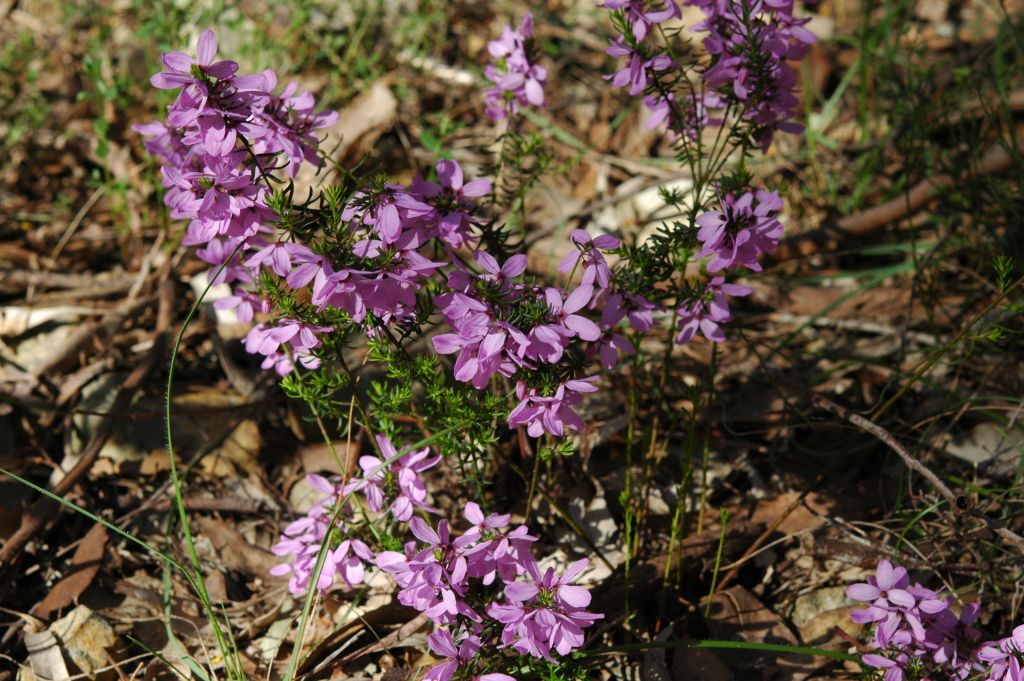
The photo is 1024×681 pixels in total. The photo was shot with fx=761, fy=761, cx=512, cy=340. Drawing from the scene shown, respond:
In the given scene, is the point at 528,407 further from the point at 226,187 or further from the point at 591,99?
the point at 591,99

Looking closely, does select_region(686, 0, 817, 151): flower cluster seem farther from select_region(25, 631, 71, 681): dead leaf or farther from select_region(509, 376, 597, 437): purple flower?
select_region(25, 631, 71, 681): dead leaf

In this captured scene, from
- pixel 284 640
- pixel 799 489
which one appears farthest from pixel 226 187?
pixel 799 489

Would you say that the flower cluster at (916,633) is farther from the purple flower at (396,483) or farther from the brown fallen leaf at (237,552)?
the brown fallen leaf at (237,552)

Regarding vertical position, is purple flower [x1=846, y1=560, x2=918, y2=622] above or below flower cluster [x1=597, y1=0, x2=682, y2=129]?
below

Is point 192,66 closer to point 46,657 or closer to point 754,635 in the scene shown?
point 46,657

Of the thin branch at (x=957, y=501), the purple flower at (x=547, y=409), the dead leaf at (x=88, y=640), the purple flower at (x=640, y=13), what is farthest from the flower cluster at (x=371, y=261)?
the dead leaf at (x=88, y=640)

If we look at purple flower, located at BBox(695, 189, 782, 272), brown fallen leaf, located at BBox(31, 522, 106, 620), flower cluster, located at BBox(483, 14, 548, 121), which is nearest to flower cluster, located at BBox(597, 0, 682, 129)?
flower cluster, located at BBox(483, 14, 548, 121)

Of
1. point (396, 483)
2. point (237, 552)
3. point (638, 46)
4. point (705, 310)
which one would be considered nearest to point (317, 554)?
point (396, 483)
